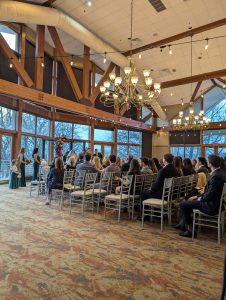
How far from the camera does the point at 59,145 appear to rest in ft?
33.5

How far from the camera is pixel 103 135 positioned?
1387 centimetres

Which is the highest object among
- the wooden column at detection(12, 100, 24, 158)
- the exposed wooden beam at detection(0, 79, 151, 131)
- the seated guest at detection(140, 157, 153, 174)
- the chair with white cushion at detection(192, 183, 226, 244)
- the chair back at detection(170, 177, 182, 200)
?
the exposed wooden beam at detection(0, 79, 151, 131)

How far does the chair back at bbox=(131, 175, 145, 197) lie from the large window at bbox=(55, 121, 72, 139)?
7.41 meters

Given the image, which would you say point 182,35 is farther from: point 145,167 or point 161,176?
point 161,176

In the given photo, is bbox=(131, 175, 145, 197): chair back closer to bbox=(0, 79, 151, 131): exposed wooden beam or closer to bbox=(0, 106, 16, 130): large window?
bbox=(0, 79, 151, 131): exposed wooden beam

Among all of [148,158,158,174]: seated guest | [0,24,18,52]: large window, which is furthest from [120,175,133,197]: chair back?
[0,24,18,52]: large window

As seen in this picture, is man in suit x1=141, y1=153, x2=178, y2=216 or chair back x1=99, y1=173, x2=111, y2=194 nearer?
man in suit x1=141, y1=153, x2=178, y2=216

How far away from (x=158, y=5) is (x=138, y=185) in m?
5.76

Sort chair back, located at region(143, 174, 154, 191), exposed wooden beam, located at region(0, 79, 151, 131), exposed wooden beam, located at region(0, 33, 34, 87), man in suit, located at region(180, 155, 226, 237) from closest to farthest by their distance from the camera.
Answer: man in suit, located at region(180, 155, 226, 237) → chair back, located at region(143, 174, 154, 191) → exposed wooden beam, located at region(0, 79, 151, 131) → exposed wooden beam, located at region(0, 33, 34, 87)

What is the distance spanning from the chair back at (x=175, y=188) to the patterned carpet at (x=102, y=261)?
27.8 inches

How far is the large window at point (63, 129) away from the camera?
463 inches

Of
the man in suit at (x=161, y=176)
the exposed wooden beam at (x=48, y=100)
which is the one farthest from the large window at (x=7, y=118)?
the man in suit at (x=161, y=176)

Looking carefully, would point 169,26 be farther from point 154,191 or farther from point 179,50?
point 154,191

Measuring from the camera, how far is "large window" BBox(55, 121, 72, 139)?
11750mm
